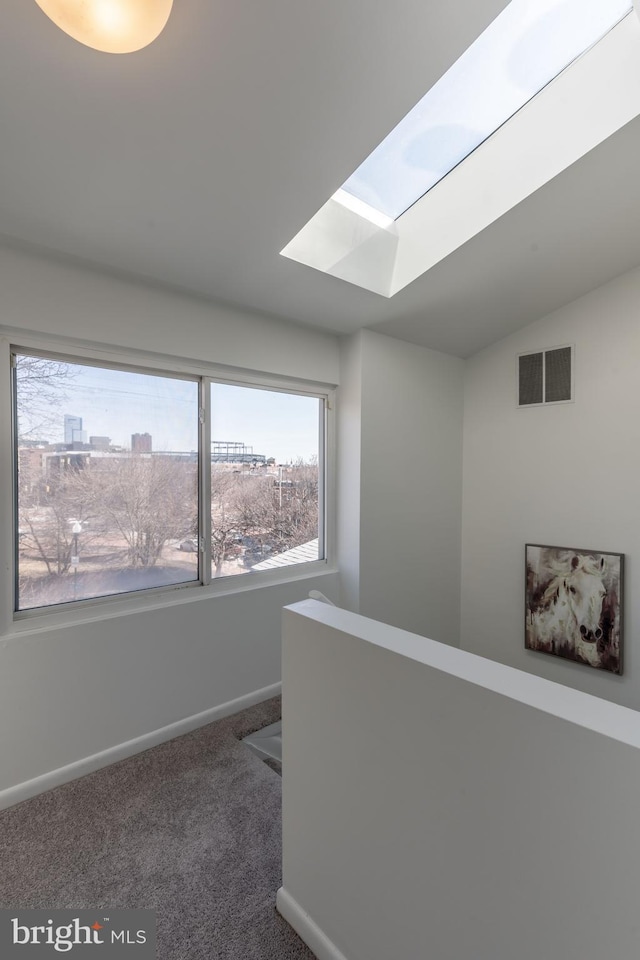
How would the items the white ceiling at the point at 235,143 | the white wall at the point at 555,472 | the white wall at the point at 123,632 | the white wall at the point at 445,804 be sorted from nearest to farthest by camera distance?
1. the white wall at the point at 445,804
2. the white ceiling at the point at 235,143
3. the white wall at the point at 123,632
4. the white wall at the point at 555,472

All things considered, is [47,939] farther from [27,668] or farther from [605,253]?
[605,253]

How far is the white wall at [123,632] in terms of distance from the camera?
189 cm

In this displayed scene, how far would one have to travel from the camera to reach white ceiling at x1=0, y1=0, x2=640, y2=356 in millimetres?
1208

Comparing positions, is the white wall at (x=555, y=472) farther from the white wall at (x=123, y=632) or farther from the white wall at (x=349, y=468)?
the white wall at (x=123, y=632)

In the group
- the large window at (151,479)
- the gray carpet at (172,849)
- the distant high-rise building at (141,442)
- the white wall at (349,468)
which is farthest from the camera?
the white wall at (349,468)

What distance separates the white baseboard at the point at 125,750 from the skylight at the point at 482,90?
2908 mm

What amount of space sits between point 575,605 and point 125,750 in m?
2.84

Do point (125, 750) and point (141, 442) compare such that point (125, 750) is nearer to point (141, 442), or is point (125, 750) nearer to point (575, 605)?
point (141, 442)

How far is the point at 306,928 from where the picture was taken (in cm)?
132

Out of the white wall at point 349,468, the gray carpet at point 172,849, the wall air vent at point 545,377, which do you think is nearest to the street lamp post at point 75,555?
the gray carpet at point 172,849

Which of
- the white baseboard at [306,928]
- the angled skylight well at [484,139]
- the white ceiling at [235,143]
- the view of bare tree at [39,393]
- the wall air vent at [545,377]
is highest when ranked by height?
the angled skylight well at [484,139]

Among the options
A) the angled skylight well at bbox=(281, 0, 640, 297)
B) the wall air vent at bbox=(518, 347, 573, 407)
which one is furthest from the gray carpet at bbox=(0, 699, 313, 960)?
the wall air vent at bbox=(518, 347, 573, 407)

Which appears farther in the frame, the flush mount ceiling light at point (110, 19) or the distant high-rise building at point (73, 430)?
the distant high-rise building at point (73, 430)

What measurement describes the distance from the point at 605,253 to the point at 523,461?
1369 mm
